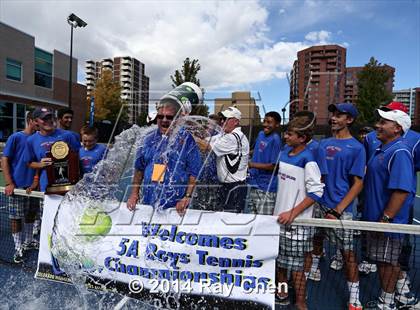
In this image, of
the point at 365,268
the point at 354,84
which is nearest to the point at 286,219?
the point at 365,268

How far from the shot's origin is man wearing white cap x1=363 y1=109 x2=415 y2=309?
2.33 m

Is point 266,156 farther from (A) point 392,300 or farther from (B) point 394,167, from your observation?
(A) point 392,300

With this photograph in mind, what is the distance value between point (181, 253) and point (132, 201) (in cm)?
58

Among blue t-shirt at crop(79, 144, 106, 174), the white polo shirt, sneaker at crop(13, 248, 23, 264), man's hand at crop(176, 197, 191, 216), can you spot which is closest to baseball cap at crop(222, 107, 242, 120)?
the white polo shirt

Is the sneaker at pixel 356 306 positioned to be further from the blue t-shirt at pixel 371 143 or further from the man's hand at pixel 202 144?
the man's hand at pixel 202 144

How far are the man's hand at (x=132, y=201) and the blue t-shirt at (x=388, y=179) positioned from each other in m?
1.99

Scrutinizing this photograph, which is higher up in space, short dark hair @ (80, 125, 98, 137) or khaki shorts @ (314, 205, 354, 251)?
short dark hair @ (80, 125, 98, 137)

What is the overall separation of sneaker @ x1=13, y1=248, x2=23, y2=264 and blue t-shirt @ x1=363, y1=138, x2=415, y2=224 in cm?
375

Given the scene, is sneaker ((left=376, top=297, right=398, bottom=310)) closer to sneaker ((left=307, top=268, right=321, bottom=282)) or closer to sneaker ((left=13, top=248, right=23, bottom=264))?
sneaker ((left=307, top=268, right=321, bottom=282))

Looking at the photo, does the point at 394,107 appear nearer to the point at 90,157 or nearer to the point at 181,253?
the point at 181,253

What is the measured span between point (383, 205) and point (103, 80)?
32357 mm

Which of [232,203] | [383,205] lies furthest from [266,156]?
[383,205]

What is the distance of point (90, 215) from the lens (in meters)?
2.50

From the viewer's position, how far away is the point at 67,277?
9.09ft
